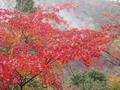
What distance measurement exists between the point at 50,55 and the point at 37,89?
5.52 m

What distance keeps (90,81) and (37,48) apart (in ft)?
14.7

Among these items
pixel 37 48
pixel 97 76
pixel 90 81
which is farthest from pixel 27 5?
pixel 37 48

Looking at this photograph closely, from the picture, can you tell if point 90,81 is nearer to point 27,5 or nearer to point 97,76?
point 97,76

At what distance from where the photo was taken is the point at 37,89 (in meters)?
14.4

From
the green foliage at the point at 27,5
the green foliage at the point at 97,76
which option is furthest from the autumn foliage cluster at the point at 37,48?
the green foliage at the point at 27,5

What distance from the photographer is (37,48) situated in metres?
13.4

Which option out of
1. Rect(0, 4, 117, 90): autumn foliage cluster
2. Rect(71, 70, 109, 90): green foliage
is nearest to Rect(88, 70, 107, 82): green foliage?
Rect(71, 70, 109, 90): green foliage

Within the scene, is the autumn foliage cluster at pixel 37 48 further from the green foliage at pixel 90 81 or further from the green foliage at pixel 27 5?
the green foliage at pixel 27 5

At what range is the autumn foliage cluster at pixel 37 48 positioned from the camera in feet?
30.0

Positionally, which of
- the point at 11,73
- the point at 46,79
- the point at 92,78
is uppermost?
the point at 11,73

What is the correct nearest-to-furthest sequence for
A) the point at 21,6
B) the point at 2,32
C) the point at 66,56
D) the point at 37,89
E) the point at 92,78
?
the point at 66,56 < the point at 2,32 < the point at 37,89 < the point at 92,78 < the point at 21,6

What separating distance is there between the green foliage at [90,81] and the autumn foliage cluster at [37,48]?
9.83 ft

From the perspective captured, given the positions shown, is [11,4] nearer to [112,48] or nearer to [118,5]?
[118,5]

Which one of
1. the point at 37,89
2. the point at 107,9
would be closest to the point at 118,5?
the point at 107,9
